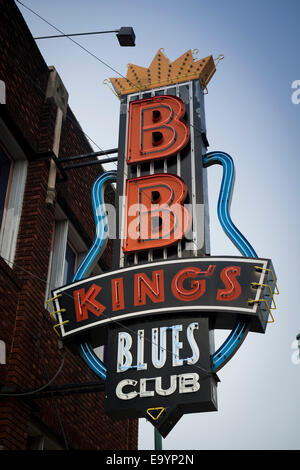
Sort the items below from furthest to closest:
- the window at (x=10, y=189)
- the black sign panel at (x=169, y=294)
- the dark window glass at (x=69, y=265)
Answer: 1. the dark window glass at (x=69, y=265)
2. the window at (x=10, y=189)
3. the black sign panel at (x=169, y=294)

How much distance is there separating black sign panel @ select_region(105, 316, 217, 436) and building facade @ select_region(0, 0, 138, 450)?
1.58 m

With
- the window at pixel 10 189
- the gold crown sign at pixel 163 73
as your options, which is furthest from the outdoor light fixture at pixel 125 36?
the window at pixel 10 189

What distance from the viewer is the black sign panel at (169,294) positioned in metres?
9.11

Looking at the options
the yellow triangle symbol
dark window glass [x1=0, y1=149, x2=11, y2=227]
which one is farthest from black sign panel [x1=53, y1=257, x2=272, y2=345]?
dark window glass [x1=0, y1=149, x2=11, y2=227]

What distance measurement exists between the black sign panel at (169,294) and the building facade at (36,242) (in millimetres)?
874

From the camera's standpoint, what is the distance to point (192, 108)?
1189 cm

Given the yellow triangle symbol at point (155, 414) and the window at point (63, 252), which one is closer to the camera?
the yellow triangle symbol at point (155, 414)

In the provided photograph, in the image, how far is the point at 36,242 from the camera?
1108cm

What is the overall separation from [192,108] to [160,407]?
5599mm

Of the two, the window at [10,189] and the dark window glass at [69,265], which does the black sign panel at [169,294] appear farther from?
the dark window glass at [69,265]

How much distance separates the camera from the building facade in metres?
9.99

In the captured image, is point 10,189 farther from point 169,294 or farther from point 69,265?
point 169,294

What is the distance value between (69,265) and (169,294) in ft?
14.1
